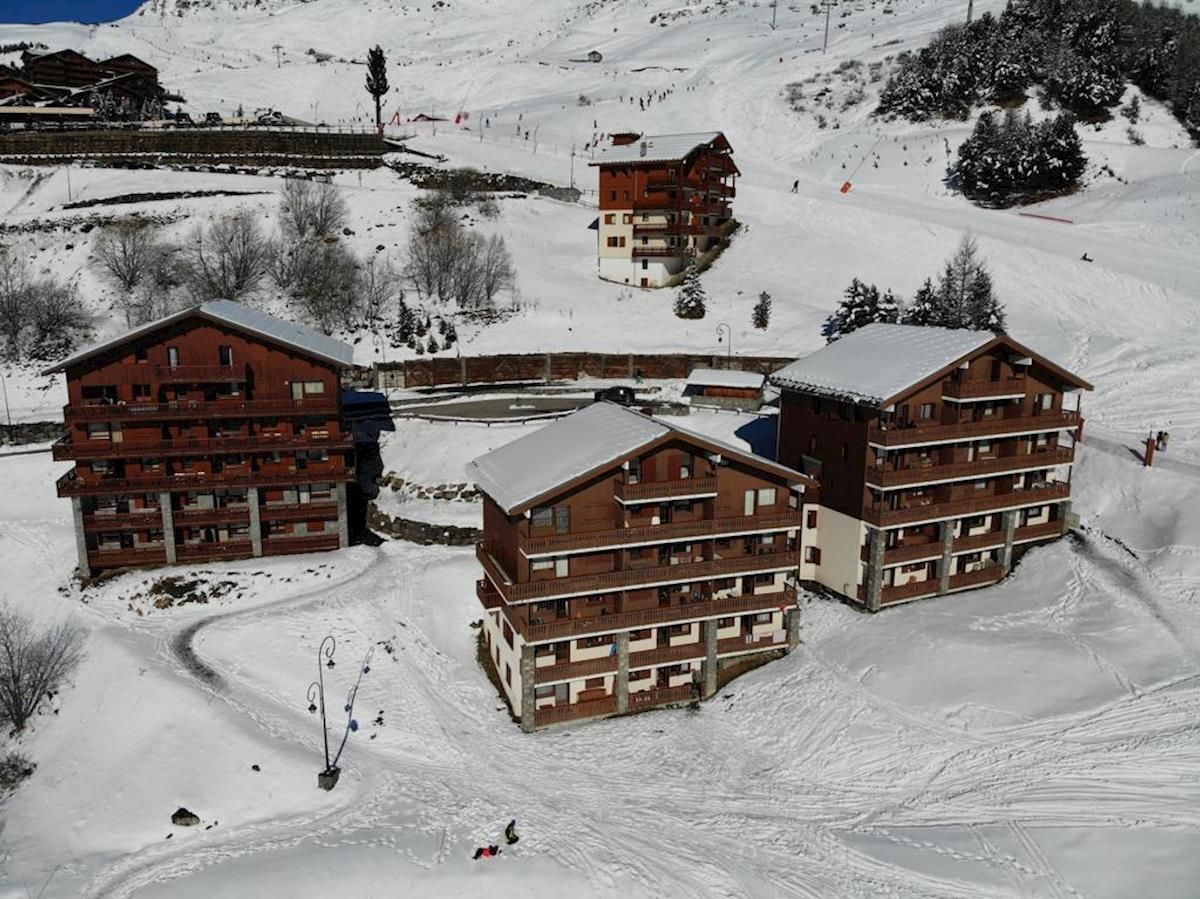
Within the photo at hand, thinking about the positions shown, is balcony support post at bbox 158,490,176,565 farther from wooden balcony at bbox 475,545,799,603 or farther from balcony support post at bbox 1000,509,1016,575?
balcony support post at bbox 1000,509,1016,575

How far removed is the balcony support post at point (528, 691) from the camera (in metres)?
33.6

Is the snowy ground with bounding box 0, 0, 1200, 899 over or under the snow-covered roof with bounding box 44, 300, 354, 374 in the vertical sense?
under

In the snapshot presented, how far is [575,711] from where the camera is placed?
1369 inches

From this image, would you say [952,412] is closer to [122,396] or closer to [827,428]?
[827,428]

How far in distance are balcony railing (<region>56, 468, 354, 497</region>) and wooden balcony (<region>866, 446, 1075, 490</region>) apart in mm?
26351

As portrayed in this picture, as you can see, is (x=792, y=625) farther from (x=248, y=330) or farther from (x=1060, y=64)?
(x=1060, y=64)

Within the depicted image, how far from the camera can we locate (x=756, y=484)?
36.2 m

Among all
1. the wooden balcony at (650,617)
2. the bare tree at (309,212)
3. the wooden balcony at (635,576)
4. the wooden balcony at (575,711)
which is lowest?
the wooden balcony at (575,711)

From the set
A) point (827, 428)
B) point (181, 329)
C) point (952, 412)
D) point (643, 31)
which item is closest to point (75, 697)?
point (181, 329)

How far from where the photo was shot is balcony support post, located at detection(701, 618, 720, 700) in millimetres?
36250

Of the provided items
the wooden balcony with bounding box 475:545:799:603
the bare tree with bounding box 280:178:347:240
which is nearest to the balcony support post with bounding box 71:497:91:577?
the wooden balcony with bounding box 475:545:799:603

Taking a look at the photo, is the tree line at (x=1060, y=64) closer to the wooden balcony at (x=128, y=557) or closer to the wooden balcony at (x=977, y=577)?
the wooden balcony at (x=977, y=577)

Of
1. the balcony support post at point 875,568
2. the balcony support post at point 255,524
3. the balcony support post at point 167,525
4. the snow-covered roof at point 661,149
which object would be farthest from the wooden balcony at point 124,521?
the snow-covered roof at point 661,149

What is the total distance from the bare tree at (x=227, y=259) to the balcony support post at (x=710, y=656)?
50.2 meters
